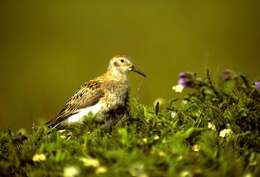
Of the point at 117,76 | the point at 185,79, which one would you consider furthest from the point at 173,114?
the point at 117,76

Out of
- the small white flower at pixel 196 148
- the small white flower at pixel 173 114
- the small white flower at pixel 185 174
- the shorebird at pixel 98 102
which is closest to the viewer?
the small white flower at pixel 185 174

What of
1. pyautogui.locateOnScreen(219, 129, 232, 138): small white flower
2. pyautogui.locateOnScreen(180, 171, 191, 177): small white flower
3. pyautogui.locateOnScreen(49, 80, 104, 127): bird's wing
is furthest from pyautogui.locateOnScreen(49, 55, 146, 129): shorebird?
pyautogui.locateOnScreen(180, 171, 191, 177): small white flower

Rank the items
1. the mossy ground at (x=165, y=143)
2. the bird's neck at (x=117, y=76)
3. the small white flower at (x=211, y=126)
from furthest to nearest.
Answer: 1. the bird's neck at (x=117, y=76)
2. the small white flower at (x=211, y=126)
3. the mossy ground at (x=165, y=143)

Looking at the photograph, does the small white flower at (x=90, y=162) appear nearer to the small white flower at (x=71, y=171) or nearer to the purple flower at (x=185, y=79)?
the small white flower at (x=71, y=171)

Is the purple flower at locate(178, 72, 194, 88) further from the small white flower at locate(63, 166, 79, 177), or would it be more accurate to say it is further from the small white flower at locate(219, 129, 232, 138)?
the small white flower at locate(63, 166, 79, 177)

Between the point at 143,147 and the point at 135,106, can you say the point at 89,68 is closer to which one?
the point at 135,106

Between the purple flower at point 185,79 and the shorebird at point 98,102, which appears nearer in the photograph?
the purple flower at point 185,79

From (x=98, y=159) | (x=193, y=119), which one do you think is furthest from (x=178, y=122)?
(x=98, y=159)

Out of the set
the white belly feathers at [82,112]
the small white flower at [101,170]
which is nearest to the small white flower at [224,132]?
the small white flower at [101,170]

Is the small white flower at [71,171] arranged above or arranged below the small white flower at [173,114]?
below
